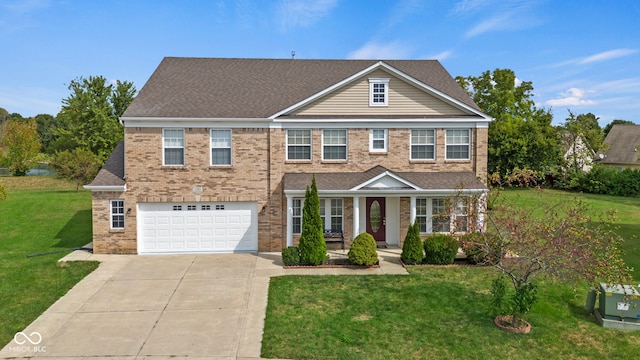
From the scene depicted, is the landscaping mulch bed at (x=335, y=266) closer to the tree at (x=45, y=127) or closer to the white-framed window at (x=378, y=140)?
the white-framed window at (x=378, y=140)

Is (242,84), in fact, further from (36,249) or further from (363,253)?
(36,249)

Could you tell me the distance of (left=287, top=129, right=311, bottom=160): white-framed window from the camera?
61.5 feet

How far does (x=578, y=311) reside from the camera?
460 inches

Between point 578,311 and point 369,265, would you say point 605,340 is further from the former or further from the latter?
point 369,265

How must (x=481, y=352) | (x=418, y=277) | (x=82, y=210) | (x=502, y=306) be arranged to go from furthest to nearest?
(x=82, y=210) → (x=418, y=277) → (x=502, y=306) → (x=481, y=352)

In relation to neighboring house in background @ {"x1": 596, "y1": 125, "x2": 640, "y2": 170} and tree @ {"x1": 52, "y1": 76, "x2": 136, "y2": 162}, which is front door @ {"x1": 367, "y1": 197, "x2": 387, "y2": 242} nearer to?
tree @ {"x1": 52, "y1": 76, "x2": 136, "y2": 162}

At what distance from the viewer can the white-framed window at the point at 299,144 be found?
738 inches

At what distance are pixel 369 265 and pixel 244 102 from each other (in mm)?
9341

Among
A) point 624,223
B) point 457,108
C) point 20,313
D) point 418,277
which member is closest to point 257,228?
point 418,277

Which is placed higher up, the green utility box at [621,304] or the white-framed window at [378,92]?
the white-framed window at [378,92]

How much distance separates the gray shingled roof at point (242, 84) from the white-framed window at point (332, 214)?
4774 mm

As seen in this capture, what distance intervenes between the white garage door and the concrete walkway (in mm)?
1096

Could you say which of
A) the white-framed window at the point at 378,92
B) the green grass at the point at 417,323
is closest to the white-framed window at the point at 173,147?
the green grass at the point at 417,323

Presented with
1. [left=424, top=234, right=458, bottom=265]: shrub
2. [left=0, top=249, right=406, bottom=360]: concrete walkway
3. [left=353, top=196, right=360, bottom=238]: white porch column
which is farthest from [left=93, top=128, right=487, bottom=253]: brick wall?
[left=424, top=234, right=458, bottom=265]: shrub
